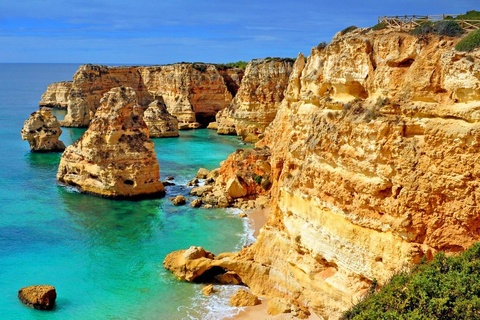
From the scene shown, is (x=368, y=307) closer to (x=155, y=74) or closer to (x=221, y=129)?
(x=221, y=129)

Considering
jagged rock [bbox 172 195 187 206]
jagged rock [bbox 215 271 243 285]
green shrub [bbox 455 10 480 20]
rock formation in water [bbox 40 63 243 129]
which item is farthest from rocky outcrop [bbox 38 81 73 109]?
green shrub [bbox 455 10 480 20]

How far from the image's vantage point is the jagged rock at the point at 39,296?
17.7 metres

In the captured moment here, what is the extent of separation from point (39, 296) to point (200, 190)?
53.6 feet

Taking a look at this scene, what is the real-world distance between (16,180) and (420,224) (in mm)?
Answer: 34447

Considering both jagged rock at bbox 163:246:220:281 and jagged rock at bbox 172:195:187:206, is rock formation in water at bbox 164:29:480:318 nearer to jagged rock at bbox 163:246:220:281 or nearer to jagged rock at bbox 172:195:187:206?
jagged rock at bbox 163:246:220:281

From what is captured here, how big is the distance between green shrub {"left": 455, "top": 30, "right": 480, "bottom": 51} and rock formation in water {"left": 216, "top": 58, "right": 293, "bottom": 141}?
46560mm

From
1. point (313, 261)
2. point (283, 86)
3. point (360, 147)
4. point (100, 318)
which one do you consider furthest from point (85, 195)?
point (283, 86)

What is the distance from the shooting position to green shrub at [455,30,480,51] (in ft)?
36.7

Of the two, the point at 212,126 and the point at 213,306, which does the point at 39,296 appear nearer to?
the point at 213,306

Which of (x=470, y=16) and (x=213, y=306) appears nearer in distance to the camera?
(x=470, y=16)

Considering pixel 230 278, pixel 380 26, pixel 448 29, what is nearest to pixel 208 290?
pixel 230 278

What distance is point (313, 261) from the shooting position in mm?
15102

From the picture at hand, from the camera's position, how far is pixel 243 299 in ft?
56.5

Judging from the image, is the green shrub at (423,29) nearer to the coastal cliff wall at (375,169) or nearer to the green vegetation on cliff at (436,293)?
the coastal cliff wall at (375,169)
